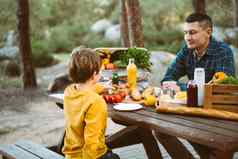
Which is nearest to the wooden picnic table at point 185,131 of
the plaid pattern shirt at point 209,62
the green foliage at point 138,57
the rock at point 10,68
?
the green foliage at point 138,57

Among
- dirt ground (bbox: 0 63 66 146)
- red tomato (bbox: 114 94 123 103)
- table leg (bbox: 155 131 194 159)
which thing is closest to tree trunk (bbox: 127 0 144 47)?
dirt ground (bbox: 0 63 66 146)

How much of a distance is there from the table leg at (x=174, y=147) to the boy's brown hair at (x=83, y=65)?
662mm

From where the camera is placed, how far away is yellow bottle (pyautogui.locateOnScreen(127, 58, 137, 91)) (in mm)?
4008

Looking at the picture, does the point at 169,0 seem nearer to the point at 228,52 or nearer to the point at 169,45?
the point at 169,45

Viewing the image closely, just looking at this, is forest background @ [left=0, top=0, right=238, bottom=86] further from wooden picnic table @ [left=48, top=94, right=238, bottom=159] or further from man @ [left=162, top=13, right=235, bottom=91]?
wooden picnic table @ [left=48, top=94, right=238, bottom=159]

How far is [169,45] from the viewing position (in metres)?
17.9

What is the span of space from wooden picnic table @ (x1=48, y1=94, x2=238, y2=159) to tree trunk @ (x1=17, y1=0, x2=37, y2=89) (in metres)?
7.12

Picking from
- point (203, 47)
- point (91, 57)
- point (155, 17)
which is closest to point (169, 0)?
point (155, 17)

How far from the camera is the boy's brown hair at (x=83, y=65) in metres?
3.08

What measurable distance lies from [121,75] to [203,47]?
796mm

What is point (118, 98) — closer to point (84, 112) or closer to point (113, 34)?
point (84, 112)

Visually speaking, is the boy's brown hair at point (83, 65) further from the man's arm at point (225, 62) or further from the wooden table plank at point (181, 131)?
the man's arm at point (225, 62)

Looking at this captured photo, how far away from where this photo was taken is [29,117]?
7719 millimetres

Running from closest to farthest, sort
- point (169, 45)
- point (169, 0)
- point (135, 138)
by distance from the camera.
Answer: point (135, 138) → point (169, 45) → point (169, 0)
